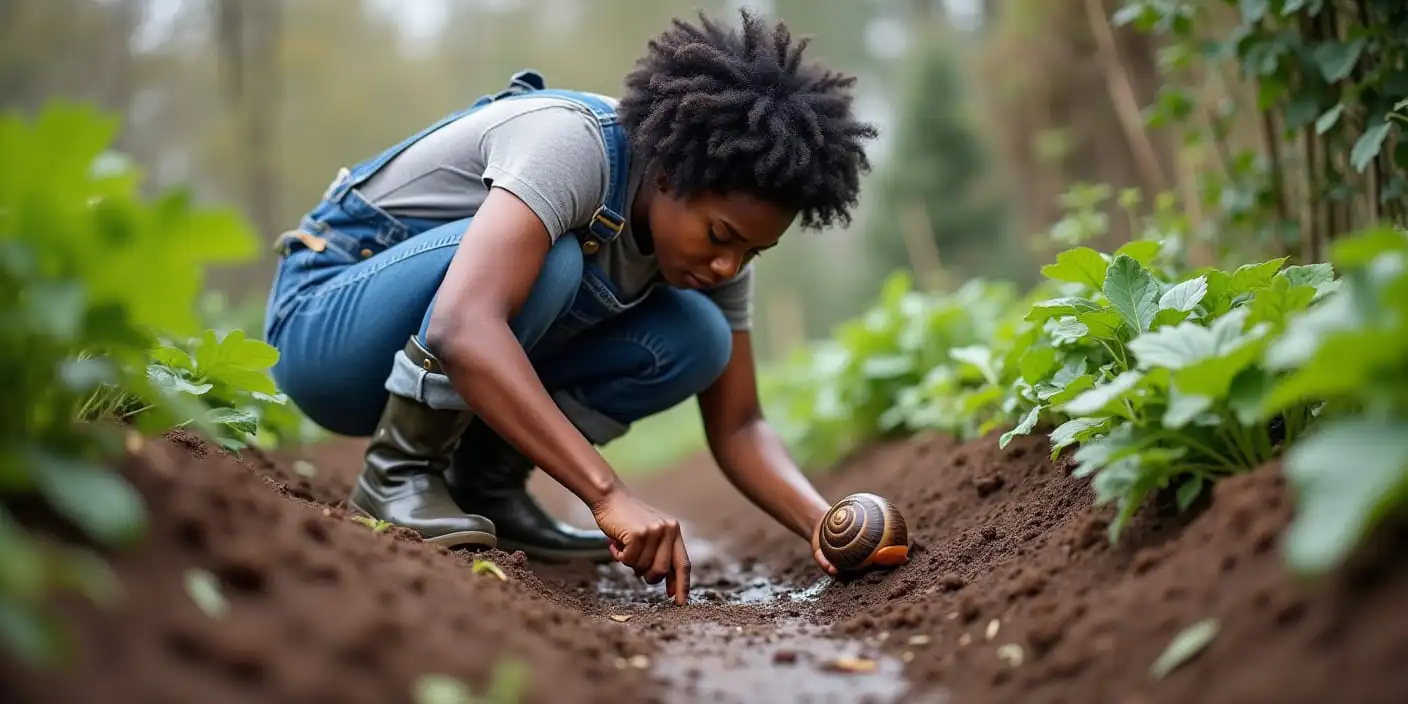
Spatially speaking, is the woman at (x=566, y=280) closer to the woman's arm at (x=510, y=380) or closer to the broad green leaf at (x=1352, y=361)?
the woman's arm at (x=510, y=380)

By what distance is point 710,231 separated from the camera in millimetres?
2271

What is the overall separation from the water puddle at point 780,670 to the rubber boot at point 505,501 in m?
1.05

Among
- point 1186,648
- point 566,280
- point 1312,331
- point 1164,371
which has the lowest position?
point 1186,648

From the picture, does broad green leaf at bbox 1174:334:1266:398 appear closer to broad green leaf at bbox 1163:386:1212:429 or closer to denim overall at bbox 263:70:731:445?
broad green leaf at bbox 1163:386:1212:429

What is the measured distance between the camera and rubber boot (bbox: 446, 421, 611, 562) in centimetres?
280

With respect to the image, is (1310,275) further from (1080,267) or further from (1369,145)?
(1369,145)

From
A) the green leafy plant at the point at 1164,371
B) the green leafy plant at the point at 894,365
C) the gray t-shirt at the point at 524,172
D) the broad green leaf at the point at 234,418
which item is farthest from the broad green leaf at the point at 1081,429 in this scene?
the green leafy plant at the point at 894,365

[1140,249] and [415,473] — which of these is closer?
[1140,249]

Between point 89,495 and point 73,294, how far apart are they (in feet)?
0.64

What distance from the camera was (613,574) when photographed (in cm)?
284

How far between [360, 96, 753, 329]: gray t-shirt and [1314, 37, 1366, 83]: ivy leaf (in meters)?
1.45

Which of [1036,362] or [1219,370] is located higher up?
[1036,362]

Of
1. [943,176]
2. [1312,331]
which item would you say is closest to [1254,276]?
[1312,331]

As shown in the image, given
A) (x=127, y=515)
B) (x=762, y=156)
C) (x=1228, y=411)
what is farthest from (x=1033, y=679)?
(x=762, y=156)
